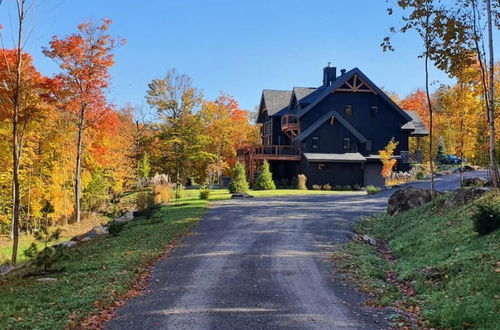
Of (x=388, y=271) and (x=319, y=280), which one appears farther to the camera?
(x=388, y=271)

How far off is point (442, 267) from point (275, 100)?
38286mm

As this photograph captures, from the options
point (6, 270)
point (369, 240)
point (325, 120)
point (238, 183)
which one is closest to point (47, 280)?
point (6, 270)

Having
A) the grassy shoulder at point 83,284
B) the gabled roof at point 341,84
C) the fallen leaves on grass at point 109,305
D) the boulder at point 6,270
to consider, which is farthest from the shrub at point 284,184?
the fallen leaves on grass at point 109,305

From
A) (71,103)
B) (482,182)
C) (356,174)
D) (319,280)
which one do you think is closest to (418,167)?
(356,174)

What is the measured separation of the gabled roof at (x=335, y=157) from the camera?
121 feet

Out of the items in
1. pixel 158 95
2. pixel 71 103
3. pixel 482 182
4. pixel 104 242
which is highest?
pixel 158 95

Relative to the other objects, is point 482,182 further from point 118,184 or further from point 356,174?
point 118,184

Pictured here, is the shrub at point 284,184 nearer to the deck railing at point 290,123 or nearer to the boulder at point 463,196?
the deck railing at point 290,123

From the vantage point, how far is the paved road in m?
6.78

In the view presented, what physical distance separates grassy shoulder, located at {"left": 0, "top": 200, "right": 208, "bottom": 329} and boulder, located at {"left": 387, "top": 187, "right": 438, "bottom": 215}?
29.2 feet

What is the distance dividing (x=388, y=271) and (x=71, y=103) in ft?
66.2

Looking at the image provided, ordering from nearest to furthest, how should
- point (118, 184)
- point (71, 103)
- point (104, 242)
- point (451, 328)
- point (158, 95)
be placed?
1. point (451, 328)
2. point (104, 242)
3. point (71, 103)
4. point (118, 184)
5. point (158, 95)

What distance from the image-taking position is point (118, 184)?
121 ft

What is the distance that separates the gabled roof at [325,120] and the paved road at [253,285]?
21.6 meters
